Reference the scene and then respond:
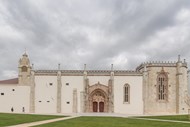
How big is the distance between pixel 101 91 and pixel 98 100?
171cm

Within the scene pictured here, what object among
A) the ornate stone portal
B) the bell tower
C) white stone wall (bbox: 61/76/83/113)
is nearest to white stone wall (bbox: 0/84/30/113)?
the bell tower

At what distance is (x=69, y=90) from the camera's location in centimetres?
5084

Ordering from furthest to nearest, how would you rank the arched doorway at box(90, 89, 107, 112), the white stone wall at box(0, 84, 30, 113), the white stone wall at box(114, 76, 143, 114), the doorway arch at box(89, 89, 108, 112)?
the arched doorway at box(90, 89, 107, 112) → the doorway arch at box(89, 89, 108, 112) → the white stone wall at box(114, 76, 143, 114) → the white stone wall at box(0, 84, 30, 113)

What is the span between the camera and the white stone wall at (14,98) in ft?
164

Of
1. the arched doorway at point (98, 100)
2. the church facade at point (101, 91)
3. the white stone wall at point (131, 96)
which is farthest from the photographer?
the arched doorway at point (98, 100)

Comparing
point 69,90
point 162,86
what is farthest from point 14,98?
point 162,86

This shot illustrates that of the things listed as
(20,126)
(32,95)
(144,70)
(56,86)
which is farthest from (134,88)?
(20,126)

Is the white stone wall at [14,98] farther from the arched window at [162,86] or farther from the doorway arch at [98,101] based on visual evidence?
the arched window at [162,86]

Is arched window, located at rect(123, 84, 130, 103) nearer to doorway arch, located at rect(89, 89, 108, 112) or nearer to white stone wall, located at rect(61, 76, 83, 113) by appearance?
doorway arch, located at rect(89, 89, 108, 112)

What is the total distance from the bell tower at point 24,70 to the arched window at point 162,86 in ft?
72.0

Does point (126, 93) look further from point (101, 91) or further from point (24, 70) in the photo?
point (24, 70)

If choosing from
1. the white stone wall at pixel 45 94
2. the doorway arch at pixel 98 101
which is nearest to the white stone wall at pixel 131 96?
the doorway arch at pixel 98 101

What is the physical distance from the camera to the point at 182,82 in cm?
5044

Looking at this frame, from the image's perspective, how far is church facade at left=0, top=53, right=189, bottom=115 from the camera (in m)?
50.2
